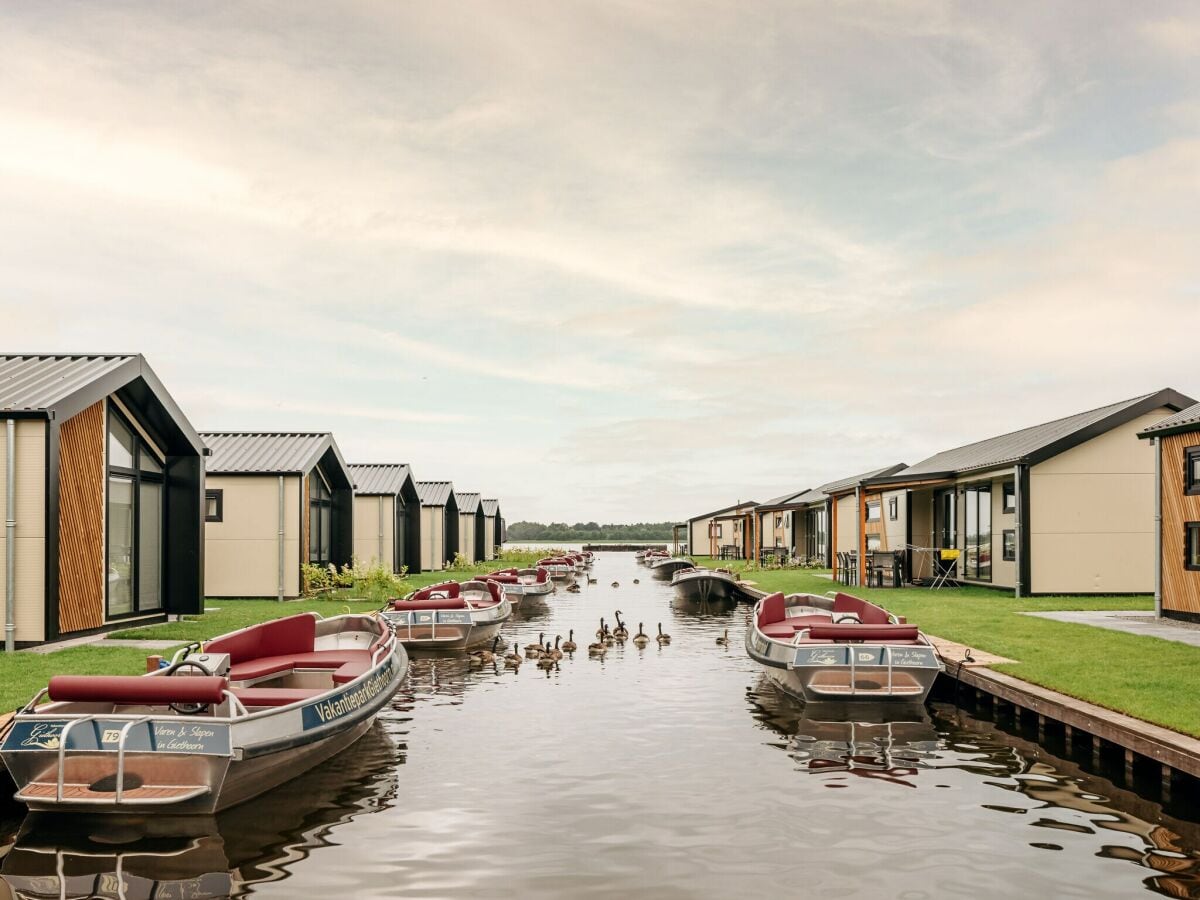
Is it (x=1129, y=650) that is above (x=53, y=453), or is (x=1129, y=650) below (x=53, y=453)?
below

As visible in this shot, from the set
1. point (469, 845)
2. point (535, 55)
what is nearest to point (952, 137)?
point (535, 55)

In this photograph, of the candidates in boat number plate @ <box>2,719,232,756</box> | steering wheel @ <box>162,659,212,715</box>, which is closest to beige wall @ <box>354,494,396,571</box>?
steering wheel @ <box>162,659,212,715</box>

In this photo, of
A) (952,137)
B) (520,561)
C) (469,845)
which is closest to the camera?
(469,845)

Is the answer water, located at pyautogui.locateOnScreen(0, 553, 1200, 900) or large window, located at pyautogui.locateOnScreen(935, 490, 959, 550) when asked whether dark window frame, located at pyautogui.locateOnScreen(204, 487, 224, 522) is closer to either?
water, located at pyautogui.locateOnScreen(0, 553, 1200, 900)

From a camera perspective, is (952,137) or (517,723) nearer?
(517,723)

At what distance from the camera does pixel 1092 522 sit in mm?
29047

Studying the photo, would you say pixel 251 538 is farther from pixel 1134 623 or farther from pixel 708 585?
pixel 1134 623

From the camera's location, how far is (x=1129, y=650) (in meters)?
16.1

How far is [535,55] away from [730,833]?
14725 mm

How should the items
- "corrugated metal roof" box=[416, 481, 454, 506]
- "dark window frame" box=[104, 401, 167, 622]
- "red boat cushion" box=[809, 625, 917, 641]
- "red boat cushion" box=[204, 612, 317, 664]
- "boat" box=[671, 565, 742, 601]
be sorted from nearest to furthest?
"red boat cushion" box=[204, 612, 317, 664], "red boat cushion" box=[809, 625, 917, 641], "dark window frame" box=[104, 401, 167, 622], "boat" box=[671, 565, 742, 601], "corrugated metal roof" box=[416, 481, 454, 506]

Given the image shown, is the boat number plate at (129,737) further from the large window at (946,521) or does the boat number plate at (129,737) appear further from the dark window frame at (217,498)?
the large window at (946,521)

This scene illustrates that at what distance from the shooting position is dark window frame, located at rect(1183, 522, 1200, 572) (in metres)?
22.1

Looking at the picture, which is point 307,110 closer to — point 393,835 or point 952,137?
point 952,137

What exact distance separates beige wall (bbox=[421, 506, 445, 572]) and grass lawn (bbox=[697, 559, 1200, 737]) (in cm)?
2755
